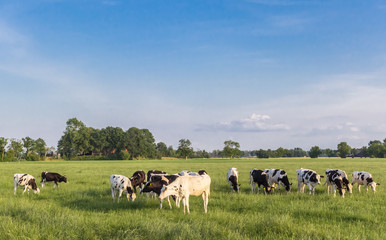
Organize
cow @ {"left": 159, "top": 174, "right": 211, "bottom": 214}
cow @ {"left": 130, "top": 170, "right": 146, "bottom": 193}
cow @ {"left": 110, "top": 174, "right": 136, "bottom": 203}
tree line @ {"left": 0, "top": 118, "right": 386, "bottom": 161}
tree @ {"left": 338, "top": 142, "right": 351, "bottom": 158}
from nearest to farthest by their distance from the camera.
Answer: cow @ {"left": 159, "top": 174, "right": 211, "bottom": 214} → cow @ {"left": 110, "top": 174, "right": 136, "bottom": 203} → cow @ {"left": 130, "top": 170, "right": 146, "bottom": 193} → tree line @ {"left": 0, "top": 118, "right": 386, "bottom": 161} → tree @ {"left": 338, "top": 142, "right": 351, "bottom": 158}

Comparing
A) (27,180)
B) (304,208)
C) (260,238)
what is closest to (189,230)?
(260,238)

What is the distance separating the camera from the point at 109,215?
411 inches

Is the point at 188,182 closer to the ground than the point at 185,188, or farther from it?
farther from it

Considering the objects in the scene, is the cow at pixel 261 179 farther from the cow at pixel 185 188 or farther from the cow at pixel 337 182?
the cow at pixel 185 188

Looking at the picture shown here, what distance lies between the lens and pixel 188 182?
1120cm

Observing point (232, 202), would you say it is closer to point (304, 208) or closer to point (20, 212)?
point (304, 208)

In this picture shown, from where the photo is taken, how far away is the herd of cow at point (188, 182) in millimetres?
11133

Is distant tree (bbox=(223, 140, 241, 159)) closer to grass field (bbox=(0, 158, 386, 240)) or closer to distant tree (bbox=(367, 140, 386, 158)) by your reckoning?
distant tree (bbox=(367, 140, 386, 158))

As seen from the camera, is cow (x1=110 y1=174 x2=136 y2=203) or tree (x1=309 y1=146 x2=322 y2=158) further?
tree (x1=309 y1=146 x2=322 y2=158)

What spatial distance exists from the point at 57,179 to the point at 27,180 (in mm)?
3440

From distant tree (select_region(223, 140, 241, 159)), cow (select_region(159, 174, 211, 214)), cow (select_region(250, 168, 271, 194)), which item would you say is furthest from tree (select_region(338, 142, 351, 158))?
cow (select_region(159, 174, 211, 214))

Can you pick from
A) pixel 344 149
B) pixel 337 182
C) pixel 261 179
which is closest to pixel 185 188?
pixel 261 179

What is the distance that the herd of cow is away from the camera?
36.5 ft

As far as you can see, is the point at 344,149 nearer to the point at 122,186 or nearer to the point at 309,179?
the point at 309,179
